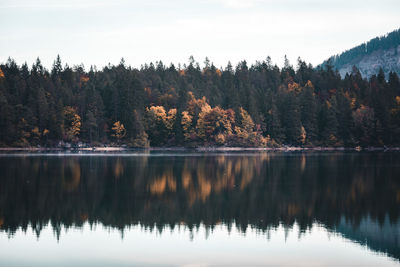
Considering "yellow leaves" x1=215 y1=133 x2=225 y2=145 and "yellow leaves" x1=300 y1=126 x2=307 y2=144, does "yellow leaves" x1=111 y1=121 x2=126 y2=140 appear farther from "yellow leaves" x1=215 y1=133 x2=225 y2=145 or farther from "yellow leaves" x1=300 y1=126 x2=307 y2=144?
"yellow leaves" x1=300 y1=126 x2=307 y2=144

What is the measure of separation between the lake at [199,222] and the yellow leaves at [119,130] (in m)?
103

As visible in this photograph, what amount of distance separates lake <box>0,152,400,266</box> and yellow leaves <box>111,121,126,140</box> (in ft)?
339

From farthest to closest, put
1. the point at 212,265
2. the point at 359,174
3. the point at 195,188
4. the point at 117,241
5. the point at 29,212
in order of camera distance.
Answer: the point at 359,174 < the point at 195,188 < the point at 29,212 < the point at 117,241 < the point at 212,265

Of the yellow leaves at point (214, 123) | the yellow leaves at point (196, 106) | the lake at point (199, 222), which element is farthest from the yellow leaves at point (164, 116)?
the lake at point (199, 222)

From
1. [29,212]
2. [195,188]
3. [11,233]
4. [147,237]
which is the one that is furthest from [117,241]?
[195,188]

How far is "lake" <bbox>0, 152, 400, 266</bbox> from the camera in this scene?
27.2 m

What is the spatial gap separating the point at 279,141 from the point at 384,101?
32032 millimetres

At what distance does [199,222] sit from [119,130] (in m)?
131

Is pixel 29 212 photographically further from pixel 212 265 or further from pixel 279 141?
pixel 279 141

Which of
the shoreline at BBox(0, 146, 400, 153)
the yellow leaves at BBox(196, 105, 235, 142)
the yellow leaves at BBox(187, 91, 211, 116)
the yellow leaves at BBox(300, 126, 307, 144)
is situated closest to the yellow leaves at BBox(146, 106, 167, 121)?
the yellow leaves at BBox(187, 91, 211, 116)

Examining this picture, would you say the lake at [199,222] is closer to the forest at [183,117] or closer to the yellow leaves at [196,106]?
the forest at [183,117]

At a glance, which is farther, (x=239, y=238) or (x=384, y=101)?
(x=384, y=101)

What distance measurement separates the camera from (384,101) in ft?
522

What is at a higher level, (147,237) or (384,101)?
(384,101)
